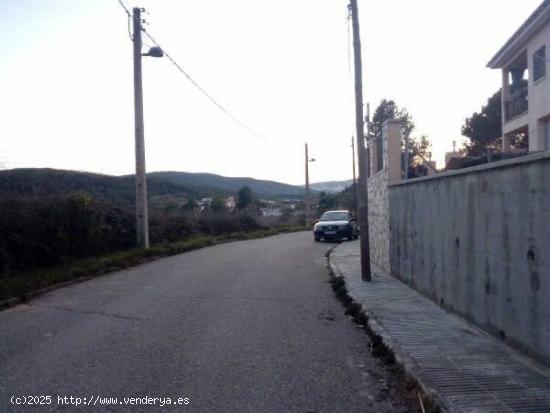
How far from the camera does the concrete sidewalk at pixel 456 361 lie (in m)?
4.80

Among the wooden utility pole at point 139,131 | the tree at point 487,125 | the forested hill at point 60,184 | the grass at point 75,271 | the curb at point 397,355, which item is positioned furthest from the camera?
the tree at point 487,125

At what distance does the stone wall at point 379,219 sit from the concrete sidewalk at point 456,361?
457 cm

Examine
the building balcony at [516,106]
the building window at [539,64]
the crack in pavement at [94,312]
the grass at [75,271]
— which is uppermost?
the building window at [539,64]

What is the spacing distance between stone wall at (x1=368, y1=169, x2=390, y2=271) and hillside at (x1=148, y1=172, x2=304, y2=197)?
47.5 meters

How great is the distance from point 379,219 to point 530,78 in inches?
261

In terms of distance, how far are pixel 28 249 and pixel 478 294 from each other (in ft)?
38.0

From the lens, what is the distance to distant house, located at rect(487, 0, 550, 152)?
16344 millimetres

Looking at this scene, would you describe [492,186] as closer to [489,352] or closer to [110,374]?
[489,352]

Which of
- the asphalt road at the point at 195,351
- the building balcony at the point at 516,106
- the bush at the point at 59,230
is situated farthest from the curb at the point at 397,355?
the building balcony at the point at 516,106

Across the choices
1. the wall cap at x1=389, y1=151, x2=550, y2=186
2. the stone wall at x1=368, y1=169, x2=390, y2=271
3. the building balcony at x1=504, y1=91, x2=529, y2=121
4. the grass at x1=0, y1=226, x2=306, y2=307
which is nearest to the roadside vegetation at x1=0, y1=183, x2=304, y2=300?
the grass at x1=0, y1=226, x2=306, y2=307

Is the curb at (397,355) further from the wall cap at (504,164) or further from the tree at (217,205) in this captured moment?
the tree at (217,205)

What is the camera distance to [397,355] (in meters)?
6.34

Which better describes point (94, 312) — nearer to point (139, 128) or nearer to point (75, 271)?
point (75, 271)

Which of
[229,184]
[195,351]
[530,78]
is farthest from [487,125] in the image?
[229,184]
